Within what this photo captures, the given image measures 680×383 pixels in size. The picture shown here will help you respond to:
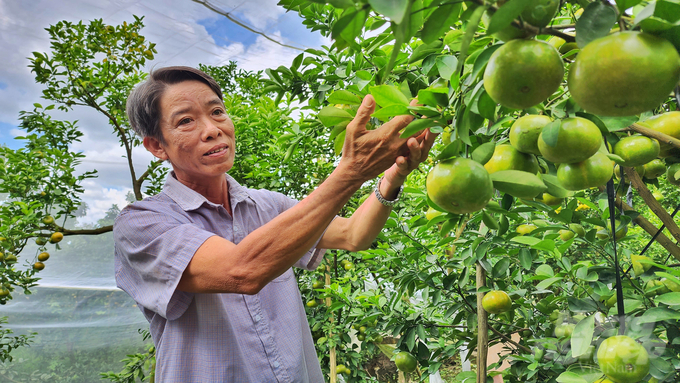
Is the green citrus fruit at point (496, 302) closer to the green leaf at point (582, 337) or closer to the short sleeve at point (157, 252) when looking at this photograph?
the green leaf at point (582, 337)

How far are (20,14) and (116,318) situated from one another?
255cm

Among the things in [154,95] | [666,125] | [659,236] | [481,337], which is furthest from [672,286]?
[154,95]

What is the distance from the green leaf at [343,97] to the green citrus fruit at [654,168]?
58cm

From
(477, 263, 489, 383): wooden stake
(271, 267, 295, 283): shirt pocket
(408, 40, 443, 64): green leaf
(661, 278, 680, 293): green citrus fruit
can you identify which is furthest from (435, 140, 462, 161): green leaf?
(271, 267, 295, 283): shirt pocket

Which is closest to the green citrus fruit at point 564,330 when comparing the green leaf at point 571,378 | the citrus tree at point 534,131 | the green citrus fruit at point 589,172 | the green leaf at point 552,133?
the citrus tree at point 534,131

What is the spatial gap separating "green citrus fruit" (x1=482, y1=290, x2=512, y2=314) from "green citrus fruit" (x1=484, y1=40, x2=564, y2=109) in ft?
2.61

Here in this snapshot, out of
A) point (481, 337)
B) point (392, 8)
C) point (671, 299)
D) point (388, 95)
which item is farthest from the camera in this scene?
point (481, 337)

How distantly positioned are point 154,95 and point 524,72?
1.18 metres

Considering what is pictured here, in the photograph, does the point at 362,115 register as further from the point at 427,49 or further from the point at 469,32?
the point at 469,32

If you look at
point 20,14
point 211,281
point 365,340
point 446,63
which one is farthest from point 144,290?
point 20,14

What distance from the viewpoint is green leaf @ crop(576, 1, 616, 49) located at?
35cm

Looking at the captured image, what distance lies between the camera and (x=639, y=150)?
58cm

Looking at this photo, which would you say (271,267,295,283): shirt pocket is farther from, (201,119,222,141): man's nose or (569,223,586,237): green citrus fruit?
(569,223,586,237): green citrus fruit

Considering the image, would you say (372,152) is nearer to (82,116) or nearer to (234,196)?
(234,196)
